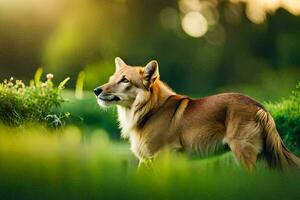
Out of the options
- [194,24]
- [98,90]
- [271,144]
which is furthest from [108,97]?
[271,144]

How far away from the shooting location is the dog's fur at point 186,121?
15.9ft

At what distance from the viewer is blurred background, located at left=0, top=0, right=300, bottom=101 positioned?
509cm

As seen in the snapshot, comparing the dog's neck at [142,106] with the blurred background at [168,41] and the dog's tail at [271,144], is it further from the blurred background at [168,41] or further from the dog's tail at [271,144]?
the dog's tail at [271,144]

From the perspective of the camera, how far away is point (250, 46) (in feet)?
17.4

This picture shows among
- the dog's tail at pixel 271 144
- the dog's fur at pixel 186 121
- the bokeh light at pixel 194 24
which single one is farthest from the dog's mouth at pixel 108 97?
the dog's tail at pixel 271 144

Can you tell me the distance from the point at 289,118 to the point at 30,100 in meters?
1.69

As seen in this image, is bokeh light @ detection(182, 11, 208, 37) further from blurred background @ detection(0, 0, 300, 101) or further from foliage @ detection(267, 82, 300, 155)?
foliage @ detection(267, 82, 300, 155)

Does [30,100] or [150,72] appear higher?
[150,72]

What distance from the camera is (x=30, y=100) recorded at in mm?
5016

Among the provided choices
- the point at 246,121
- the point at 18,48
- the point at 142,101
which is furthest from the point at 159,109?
the point at 18,48

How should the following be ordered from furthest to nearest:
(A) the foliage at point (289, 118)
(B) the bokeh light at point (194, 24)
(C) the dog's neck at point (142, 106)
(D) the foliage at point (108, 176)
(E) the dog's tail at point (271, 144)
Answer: (B) the bokeh light at point (194, 24) → (A) the foliage at point (289, 118) → (C) the dog's neck at point (142, 106) → (E) the dog's tail at point (271, 144) → (D) the foliage at point (108, 176)

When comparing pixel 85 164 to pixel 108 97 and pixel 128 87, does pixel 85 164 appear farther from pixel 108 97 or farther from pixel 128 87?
pixel 128 87

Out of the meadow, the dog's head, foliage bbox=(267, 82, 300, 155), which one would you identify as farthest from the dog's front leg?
foliage bbox=(267, 82, 300, 155)

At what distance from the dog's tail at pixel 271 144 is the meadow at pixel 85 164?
62 mm
